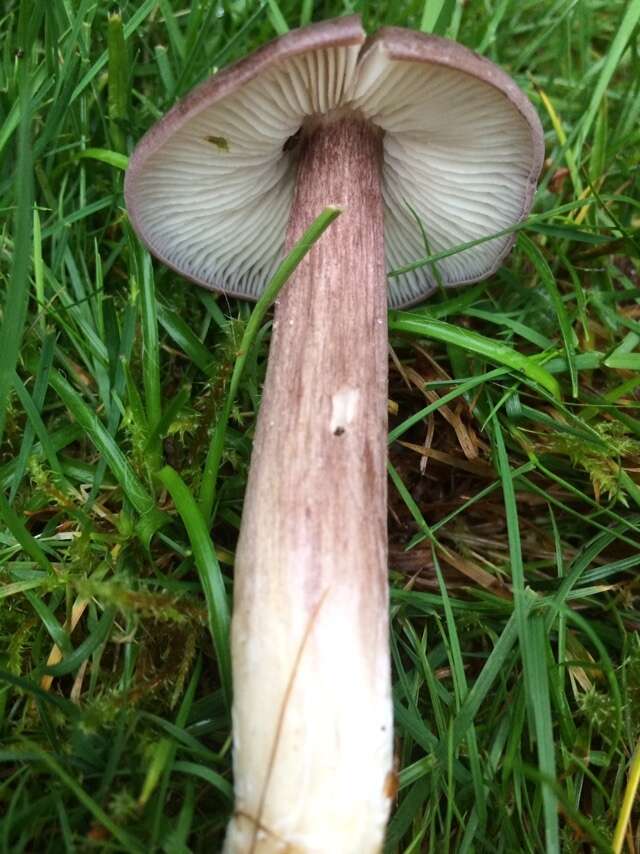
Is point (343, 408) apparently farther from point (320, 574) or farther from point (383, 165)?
point (383, 165)

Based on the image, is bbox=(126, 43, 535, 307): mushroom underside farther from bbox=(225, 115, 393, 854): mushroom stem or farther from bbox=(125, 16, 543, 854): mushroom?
bbox=(225, 115, 393, 854): mushroom stem

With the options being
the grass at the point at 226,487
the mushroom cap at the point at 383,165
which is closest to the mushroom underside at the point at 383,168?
the mushroom cap at the point at 383,165

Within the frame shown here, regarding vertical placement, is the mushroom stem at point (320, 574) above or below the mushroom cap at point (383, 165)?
below

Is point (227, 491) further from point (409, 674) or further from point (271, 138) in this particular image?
point (271, 138)

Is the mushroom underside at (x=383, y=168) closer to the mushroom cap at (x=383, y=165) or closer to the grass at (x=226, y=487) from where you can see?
the mushroom cap at (x=383, y=165)

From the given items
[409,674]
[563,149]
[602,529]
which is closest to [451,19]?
[563,149]
